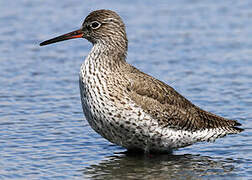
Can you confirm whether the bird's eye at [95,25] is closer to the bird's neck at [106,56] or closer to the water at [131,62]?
the bird's neck at [106,56]

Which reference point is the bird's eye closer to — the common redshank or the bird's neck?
the common redshank

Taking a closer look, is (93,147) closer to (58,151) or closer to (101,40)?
(58,151)

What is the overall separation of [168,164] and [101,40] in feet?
7.73

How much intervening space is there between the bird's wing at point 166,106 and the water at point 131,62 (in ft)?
1.52

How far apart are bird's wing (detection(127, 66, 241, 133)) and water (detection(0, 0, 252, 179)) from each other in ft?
1.52

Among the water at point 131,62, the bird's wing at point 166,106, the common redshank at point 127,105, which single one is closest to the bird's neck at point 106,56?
the common redshank at point 127,105

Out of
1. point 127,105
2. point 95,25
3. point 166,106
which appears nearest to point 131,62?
point 95,25

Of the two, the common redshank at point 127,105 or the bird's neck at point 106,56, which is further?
the bird's neck at point 106,56

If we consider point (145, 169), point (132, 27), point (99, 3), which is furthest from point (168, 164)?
point (99, 3)

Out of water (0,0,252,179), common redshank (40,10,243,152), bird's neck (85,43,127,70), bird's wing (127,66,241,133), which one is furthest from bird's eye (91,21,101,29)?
water (0,0,252,179)

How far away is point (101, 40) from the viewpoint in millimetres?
10984

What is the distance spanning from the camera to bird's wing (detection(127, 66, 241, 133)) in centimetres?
1048

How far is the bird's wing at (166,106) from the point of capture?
10481 millimetres

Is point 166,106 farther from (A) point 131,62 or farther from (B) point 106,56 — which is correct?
(A) point 131,62
